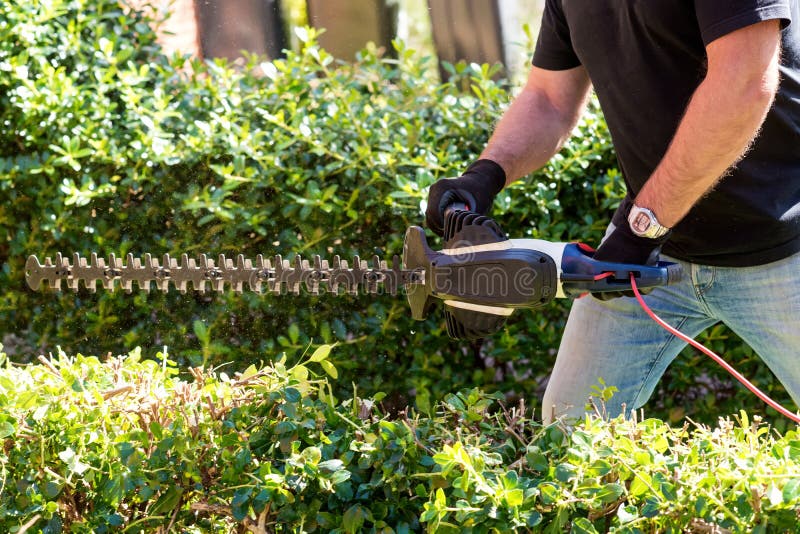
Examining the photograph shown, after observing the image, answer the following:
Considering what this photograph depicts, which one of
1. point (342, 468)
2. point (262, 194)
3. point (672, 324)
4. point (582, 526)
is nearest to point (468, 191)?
point (672, 324)

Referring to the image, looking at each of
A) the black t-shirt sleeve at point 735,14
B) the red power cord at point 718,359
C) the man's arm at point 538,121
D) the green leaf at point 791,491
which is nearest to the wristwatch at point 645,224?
the red power cord at point 718,359

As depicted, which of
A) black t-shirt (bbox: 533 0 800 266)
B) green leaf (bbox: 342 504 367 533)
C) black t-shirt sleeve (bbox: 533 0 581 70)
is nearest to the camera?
green leaf (bbox: 342 504 367 533)

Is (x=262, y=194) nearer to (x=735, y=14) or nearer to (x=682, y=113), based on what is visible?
(x=682, y=113)

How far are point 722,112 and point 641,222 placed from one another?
0.28 meters

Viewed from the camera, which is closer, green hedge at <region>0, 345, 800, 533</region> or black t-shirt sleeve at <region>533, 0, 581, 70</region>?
green hedge at <region>0, 345, 800, 533</region>

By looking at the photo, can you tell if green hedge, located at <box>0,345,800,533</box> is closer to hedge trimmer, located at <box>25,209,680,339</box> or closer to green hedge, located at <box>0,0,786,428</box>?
hedge trimmer, located at <box>25,209,680,339</box>

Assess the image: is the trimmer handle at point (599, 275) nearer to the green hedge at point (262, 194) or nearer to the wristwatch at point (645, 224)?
the wristwatch at point (645, 224)

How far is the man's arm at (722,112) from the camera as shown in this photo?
1685mm

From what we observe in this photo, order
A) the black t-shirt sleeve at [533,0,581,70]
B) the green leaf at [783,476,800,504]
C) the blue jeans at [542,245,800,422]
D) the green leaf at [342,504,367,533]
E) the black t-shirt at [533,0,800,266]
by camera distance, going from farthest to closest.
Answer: the black t-shirt sleeve at [533,0,581,70] < the blue jeans at [542,245,800,422] < the black t-shirt at [533,0,800,266] < the green leaf at [342,504,367,533] < the green leaf at [783,476,800,504]

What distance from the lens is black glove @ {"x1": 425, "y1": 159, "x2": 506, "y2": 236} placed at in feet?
7.03

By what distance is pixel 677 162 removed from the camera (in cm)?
181

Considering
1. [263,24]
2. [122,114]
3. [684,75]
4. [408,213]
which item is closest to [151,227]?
[122,114]

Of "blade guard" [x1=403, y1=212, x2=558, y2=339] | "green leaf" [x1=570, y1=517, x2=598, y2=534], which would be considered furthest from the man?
"green leaf" [x1=570, y1=517, x2=598, y2=534]

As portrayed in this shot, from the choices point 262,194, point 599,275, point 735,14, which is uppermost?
point 735,14
